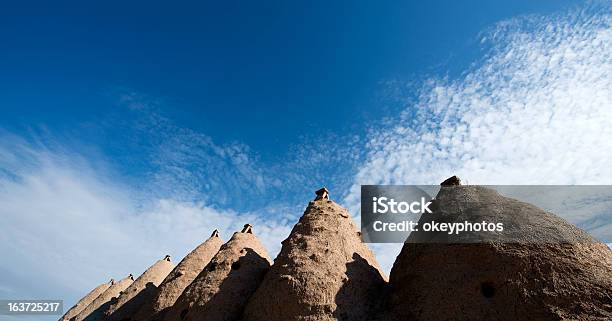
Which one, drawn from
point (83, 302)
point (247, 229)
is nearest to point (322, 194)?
point (247, 229)

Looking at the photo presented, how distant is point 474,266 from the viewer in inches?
520

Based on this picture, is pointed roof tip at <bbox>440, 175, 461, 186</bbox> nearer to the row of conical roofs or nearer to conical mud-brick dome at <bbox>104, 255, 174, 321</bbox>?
the row of conical roofs

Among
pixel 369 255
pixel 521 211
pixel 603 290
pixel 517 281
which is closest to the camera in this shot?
pixel 603 290

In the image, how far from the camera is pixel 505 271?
487 inches

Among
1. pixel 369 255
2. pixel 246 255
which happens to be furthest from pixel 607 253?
pixel 246 255

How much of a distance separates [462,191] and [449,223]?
2038mm

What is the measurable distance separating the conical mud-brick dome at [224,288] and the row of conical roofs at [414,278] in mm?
53

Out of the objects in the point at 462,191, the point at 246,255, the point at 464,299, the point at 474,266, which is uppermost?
the point at 462,191

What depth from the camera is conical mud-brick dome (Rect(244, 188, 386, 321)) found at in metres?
14.9

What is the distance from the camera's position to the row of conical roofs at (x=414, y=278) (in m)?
11.5

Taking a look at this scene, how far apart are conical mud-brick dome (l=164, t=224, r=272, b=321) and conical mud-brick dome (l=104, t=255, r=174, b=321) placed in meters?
6.94

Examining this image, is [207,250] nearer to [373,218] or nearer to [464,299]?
[373,218]

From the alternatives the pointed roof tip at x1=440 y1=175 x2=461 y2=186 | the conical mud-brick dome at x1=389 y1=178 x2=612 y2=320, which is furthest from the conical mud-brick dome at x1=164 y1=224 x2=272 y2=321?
the pointed roof tip at x1=440 y1=175 x2=461 y2=186

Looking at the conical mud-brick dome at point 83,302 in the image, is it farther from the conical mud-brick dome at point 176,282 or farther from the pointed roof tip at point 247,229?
the pointed roof tip at point 247,229
